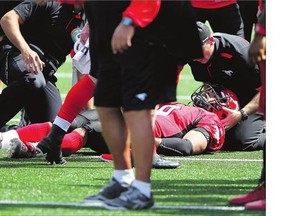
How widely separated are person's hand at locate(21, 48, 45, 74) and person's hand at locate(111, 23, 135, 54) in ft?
7.89

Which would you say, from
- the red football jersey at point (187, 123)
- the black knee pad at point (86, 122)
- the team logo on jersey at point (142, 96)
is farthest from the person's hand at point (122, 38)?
the red football jersey at point (187, 123)

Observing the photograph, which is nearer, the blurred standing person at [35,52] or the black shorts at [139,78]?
the black shorts at [139,78]

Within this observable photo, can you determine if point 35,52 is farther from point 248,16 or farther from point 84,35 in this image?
point 248,16

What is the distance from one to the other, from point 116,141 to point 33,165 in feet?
6.67

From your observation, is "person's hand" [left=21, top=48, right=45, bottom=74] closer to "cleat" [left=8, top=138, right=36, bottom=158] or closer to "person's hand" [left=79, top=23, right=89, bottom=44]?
"person's hand" [left=79, top=23, right=89, bottom=44]

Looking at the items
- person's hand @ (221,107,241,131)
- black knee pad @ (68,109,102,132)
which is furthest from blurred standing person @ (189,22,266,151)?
black knee pad @ (68,109,102,132)

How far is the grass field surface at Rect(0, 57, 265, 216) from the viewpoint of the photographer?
5.05 m

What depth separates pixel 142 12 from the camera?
4.91 m

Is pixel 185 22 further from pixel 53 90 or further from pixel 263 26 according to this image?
pixel 53 90

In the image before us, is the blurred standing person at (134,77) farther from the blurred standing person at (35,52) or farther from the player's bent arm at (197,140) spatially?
the player's bent arm at (197,140)

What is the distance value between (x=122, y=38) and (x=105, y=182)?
1.56 metres

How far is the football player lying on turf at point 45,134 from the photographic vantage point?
7.44 metres

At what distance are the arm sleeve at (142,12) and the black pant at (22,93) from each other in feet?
9.28
